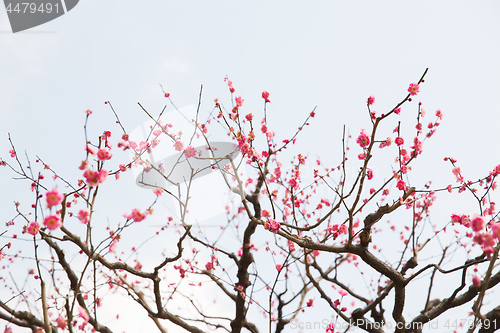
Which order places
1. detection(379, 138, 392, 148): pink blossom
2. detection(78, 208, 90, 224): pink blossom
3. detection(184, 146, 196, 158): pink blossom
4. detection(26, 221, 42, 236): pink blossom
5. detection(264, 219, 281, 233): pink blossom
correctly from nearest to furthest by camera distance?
A: 1. detection(78, 208, 90, 224): pink blossom
2. detection(26, 221, 42, 236): pink blossom
3. detection(264, 219, 281, 233): pink blossom
4. detection(379, 138, 392, 148): pink blossom
5. detection(184, 146, 196, 158): pink blossom

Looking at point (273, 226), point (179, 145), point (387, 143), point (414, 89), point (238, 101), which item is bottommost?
point (273, 226)

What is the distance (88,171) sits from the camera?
119 inches

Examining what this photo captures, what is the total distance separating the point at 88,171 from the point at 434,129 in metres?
4.59

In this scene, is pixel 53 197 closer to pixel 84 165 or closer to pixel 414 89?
pixel 84 165

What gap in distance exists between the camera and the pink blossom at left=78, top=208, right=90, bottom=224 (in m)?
3.24

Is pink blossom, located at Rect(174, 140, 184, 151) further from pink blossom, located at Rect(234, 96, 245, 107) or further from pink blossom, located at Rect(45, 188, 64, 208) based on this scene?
pink blossom, located at Rect(45, 188, 64, 208)

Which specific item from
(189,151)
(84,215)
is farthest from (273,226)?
(84,215)

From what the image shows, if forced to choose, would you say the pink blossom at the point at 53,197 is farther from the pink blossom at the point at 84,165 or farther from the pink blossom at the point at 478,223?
the pink blossom at the point at 478,223

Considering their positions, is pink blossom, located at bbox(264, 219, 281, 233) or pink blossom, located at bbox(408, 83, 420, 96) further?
pink blossom, located at bbox(264, 219, 281, 233)

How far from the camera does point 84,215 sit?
3.31m

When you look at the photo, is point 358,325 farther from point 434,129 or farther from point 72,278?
point 72,278

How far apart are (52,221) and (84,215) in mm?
305

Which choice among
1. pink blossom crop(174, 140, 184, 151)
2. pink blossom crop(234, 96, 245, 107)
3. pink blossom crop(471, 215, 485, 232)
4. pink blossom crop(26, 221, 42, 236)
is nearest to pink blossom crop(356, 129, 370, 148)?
pink blossom crop(471, 215, 485, 232)

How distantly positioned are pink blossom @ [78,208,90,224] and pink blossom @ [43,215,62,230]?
7.7 inches
